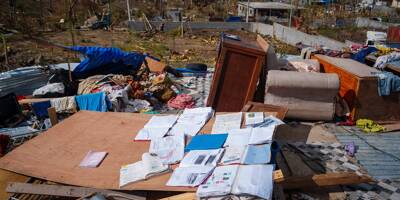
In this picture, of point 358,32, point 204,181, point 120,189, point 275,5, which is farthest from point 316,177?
point 275,5

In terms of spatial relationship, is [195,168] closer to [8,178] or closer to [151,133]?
[151,133]

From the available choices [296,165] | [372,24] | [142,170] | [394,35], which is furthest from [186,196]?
[372,24]

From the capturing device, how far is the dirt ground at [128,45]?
11859mm

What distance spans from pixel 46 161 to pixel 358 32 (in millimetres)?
20469

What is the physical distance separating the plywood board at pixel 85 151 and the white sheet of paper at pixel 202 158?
11.6 inches

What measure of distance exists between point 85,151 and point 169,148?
1.01m

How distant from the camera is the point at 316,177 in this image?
3.83 m

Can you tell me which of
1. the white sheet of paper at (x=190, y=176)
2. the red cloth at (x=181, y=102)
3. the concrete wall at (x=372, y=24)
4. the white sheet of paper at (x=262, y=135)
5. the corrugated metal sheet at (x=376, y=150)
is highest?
the concrete wall at (x=372, y=24)

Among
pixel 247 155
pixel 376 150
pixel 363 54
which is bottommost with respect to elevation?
pixel 376 150

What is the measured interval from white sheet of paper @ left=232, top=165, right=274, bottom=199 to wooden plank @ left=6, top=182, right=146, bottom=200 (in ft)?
3.12

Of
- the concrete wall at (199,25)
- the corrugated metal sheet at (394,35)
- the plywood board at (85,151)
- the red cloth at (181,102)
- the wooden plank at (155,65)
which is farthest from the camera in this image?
the concrete wall at (199,25)

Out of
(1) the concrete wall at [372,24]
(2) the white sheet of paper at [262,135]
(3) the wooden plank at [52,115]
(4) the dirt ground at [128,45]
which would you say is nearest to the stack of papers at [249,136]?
(2) the white sheet of paper at [262,135]

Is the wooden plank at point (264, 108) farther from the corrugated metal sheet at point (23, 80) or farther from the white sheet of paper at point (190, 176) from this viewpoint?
the corrugated metal sheet at point (23, 80)

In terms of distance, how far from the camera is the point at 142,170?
338 centimetres
